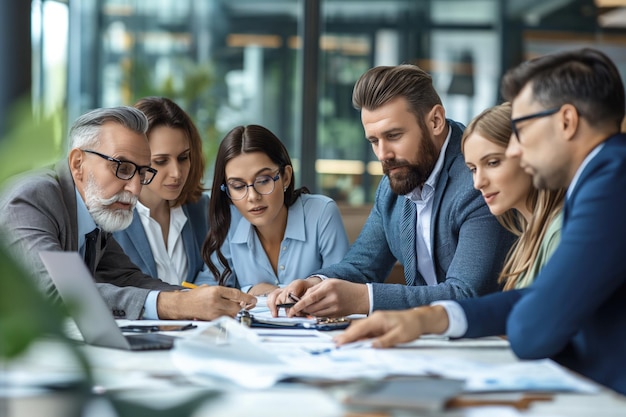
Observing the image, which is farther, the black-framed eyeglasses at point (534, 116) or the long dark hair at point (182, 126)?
the long dark hair at point (182, 126)

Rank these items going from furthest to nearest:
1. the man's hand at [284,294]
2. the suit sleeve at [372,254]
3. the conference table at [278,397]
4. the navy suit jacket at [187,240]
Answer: the navy suit jacket at [187,240] → the suit sleeve at [372,254] → the man's hand at [284,294] → the conference table at [278,397]

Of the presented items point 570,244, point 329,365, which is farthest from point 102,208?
point 570,244

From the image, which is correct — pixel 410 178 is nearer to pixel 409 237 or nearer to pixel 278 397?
pixel 409 237

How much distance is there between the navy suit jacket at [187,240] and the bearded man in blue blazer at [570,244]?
1.96 meters

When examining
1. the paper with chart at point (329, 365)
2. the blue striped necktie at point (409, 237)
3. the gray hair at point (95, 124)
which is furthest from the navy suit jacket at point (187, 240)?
the paper with chart at point (329, 365)

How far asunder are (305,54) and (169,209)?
3373 millimetres

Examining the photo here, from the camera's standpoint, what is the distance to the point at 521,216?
8.64 ft

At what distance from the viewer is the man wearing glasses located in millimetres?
2459

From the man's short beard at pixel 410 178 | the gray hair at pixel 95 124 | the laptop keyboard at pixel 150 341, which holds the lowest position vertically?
the laptop keyboard at pixel 150 341

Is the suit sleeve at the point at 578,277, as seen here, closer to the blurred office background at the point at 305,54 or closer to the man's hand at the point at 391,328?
the man's hand at the point at 391,328

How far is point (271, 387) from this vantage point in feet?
4.53

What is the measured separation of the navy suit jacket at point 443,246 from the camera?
262 centimetres

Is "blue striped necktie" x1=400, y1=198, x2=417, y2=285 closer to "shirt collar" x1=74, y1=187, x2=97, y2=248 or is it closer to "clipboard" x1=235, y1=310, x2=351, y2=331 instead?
"clipboard" x1=235, y1=310, x2=351, y2=331

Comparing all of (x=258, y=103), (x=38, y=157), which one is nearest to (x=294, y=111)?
(x=258, y=103)
